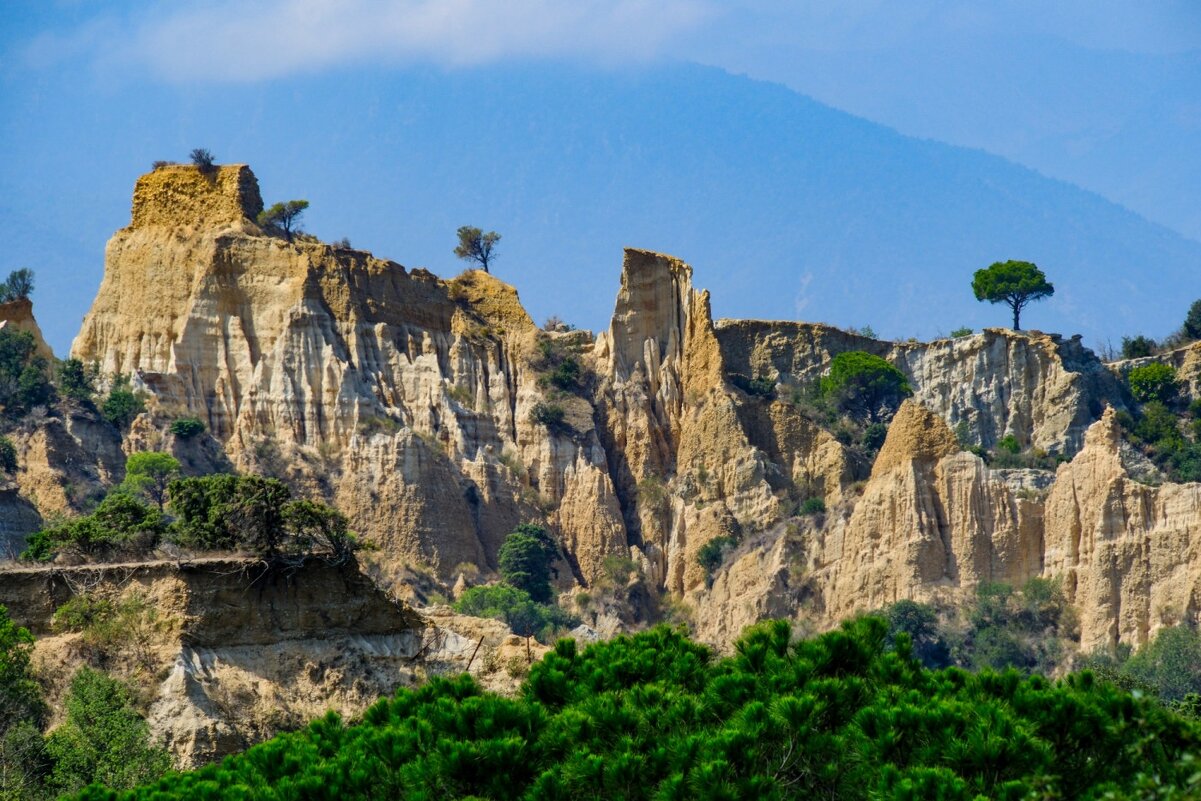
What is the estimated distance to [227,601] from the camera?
48625 millimetres

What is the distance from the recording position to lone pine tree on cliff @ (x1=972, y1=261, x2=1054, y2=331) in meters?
112

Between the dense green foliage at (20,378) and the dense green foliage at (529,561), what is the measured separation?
53.4 ft

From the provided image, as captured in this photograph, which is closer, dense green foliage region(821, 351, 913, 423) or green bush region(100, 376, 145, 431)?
green bush region(100, 376, 145, 431)

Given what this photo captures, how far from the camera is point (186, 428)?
298 feet

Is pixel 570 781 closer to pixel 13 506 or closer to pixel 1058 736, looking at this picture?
pixel 1058 736

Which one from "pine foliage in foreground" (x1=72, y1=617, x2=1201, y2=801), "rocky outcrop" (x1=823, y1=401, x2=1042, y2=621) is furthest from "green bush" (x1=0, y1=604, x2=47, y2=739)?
"rocky outcrop" (x1=823, y1=401, x2=1042, y2=621)

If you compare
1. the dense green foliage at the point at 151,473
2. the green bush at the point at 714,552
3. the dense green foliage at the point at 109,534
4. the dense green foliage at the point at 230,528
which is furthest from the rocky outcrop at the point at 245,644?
the green bush at the point at 714,552

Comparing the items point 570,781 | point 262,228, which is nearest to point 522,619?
point 262,228

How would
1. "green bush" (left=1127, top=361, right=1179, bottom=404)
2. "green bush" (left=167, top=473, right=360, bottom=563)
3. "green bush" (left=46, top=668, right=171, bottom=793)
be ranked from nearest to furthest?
"green bush" (left=46, top=668, right=171, bottom=793) < "green bush" (left=167, top=473, right=360, bottom=563) < "green bush" (left=1127, top=361, right=1179, bottom=404)

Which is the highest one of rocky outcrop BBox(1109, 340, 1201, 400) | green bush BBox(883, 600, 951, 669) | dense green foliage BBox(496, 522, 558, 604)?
rocky outcrop BBox(1109, 340, 1201, 400)

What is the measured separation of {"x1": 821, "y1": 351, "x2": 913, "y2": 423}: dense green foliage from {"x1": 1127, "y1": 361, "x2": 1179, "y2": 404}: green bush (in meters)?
8.34

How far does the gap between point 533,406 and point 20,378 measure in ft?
58.7

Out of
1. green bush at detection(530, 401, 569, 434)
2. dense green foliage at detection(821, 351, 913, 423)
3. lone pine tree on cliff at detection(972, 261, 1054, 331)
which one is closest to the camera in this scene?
green bush at detection(530, 401, 569, 434)

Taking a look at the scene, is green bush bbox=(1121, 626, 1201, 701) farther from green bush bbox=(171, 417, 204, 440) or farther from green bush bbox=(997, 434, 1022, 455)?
green bush bbox=(171, 417, 204, 440)
